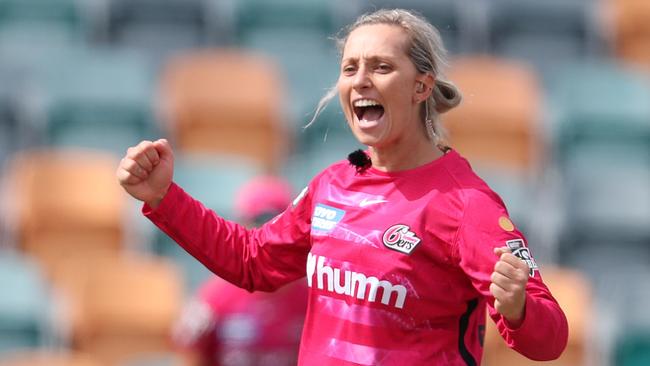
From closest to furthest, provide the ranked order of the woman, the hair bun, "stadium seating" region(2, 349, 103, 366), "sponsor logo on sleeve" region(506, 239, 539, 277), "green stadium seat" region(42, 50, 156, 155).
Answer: "sponsor logo on sleeve" region(506, 239, 539, 277)
the woman
the hair bun
"stadium seating" region(2, 349, 103, 366)
"green stadium seat" region(42, 50, 156, 155)

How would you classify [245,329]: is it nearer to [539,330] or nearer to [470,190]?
[470,190]

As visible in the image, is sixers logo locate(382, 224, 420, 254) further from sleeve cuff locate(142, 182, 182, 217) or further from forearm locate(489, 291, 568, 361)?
sleeve cuff locate(142, 182, 182, 217)

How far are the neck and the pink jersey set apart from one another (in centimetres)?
3

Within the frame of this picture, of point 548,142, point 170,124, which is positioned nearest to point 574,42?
point 548,142

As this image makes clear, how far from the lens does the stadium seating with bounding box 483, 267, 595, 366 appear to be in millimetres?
6496

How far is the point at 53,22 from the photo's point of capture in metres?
8.70

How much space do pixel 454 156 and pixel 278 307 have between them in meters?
2.23

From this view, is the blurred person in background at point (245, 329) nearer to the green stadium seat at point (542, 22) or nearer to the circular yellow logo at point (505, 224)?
the circular yellow logo at point (505, 224)

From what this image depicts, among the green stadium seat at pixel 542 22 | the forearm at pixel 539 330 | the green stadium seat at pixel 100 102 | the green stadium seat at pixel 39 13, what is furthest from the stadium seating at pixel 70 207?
the forearm at pixel 539 330

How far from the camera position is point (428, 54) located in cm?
321

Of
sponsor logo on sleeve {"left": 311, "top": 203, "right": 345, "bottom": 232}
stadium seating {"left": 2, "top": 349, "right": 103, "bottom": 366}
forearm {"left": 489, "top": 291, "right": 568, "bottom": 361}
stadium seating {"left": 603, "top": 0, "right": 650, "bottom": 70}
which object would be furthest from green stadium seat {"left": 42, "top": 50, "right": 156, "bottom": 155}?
forearm {"left": 489, "top": 291, "right": 568, "bottom": 361}

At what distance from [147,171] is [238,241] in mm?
286

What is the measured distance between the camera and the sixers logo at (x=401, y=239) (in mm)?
3088

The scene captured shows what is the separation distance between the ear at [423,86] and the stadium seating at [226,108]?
4773 millimetres
